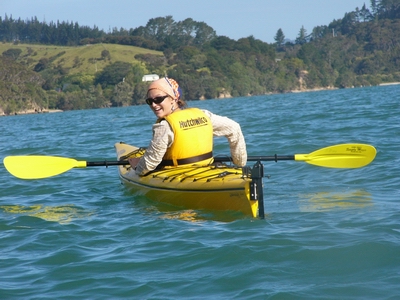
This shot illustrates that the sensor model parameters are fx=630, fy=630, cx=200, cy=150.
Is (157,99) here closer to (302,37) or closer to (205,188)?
(205,188)

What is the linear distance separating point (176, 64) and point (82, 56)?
59.6 feet

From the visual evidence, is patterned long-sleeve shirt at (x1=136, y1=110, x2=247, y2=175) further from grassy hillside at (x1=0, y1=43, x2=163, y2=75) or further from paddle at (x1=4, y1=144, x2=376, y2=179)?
grassy hillside at (x1=0, y1=43, x2=163, y2=75)

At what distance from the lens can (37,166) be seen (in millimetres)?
8055

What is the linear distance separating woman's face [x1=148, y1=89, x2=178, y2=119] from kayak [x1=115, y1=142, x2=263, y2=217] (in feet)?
1.96

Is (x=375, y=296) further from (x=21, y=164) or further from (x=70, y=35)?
(x=70, y=35)

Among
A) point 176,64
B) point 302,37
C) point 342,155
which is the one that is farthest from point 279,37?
point 342,155

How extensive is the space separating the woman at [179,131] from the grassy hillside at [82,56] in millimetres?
101236

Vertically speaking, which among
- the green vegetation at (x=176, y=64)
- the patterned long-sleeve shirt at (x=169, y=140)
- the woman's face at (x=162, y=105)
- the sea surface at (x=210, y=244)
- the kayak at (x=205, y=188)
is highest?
the green vegetation at (x=176, y=64)

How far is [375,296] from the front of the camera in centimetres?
371

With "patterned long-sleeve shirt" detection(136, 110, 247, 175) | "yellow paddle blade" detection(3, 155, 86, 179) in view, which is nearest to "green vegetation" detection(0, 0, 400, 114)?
"yellow paddle blade" detection(3, 155, 86, 179)

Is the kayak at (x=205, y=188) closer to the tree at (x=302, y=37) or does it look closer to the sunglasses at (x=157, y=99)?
the sunglasses at (x=157, y=99)

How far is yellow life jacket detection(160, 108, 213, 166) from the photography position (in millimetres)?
6227

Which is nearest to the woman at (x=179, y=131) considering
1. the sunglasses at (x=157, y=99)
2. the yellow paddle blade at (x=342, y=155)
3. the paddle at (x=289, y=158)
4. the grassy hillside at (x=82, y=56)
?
the sunglasses at (x=157, y=99)

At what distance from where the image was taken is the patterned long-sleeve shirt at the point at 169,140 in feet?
20.4
